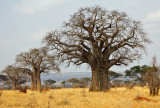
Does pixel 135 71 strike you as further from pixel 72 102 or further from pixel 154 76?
pixel 72 102

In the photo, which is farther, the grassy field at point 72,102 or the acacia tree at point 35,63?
the acacia tree at point 35,63

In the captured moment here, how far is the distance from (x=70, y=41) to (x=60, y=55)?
4.62ft

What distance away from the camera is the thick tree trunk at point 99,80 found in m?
17.5

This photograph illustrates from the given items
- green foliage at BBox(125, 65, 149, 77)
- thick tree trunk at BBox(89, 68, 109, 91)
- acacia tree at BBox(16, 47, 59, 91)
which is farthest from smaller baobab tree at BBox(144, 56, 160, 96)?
green foliage at BBox(125, 65, 149, 77)

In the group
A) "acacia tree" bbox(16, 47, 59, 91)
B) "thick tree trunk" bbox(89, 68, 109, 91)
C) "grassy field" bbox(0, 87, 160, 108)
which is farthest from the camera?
"acacia tree" bbox(16, 47, 59, 91)

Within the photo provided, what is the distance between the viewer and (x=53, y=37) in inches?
683

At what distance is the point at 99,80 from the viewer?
17609mm

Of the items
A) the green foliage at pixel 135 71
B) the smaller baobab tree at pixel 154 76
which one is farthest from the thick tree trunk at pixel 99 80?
the green foliage at pixel 135 71

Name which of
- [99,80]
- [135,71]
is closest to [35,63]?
[99,80]

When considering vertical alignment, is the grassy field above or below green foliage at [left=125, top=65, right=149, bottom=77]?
below

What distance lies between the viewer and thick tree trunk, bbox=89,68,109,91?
17.5 metres

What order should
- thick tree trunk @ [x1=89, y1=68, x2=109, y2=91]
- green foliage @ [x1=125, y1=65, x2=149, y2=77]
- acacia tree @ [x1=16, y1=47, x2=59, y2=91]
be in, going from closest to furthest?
thick tree trunk @ [x1=89, y1=68, x2=109, y2=91]
acacia tree @ [x1=16, y1=47, x2=59, y2=91]
green foliage @ [x1=125, y1=65, x2=149, y2=77]

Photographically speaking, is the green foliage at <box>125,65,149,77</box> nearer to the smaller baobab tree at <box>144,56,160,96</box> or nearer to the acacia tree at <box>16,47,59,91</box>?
the acacia tree at <box>16,47,59,91</box>

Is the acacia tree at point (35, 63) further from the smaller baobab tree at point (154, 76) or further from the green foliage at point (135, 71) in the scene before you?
the green foliage at point (135, 71)
